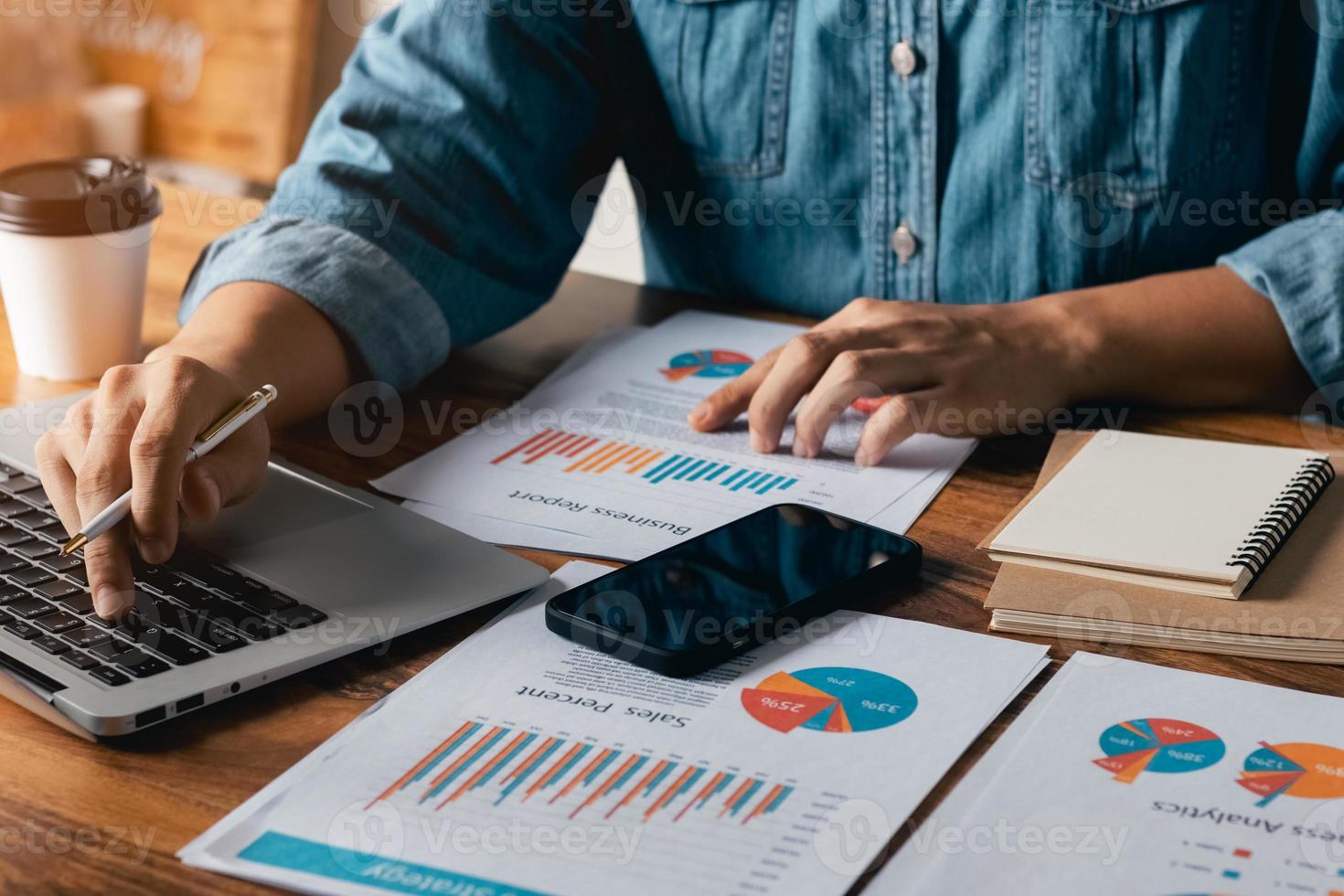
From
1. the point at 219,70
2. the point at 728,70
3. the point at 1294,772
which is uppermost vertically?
the point at 728,70

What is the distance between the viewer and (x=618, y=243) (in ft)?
8.42

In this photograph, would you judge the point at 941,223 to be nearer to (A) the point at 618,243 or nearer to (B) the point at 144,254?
(B) the point at 144,254

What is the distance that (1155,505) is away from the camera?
691 mm

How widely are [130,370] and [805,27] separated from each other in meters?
0.61

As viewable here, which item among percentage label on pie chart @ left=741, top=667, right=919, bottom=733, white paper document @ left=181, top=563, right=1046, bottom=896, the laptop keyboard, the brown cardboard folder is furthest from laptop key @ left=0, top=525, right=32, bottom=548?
the brown cardboard folder

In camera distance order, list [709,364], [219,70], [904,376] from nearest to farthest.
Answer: [904,376] < [709,364] < [219,70]

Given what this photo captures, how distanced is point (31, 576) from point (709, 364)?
1.59 ft

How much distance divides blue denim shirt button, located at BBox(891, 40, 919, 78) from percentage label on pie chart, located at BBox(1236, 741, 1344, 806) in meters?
0.64

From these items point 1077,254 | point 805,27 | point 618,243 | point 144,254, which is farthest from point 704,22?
point 618,243

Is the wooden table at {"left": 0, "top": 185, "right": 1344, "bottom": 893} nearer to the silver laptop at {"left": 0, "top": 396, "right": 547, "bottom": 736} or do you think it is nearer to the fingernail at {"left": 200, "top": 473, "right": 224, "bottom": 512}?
the silver laptop at {"left": 0, "top": 396, "right": 547, "bottom": 736}

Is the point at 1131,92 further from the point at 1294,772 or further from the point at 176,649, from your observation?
the point at 176,649

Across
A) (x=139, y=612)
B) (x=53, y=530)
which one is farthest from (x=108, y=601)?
(x=53, y=530)

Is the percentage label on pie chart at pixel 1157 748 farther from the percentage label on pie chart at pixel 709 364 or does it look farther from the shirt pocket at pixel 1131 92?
the shirt pocket at pixel 1131 92

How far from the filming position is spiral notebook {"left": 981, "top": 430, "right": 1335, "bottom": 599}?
63cm
